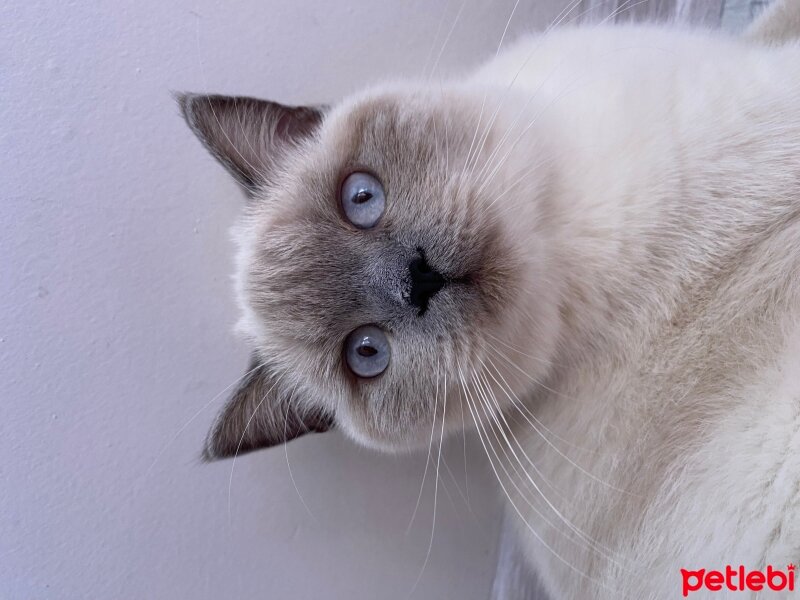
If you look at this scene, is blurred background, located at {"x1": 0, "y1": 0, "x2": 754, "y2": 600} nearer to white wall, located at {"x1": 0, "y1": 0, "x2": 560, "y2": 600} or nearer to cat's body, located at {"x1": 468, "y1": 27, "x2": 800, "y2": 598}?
white wall, located at {"x1": 0, "y1": 0, "x2": 560, "y2": 600}

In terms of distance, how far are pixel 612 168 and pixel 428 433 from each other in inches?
20.5

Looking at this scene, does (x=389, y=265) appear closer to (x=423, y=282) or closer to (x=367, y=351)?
(x=423, y=282)

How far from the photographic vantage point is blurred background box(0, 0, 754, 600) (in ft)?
3.27

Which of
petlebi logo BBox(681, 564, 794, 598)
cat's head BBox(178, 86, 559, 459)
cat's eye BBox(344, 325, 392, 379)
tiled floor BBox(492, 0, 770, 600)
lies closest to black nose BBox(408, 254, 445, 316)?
cat's head BBox(178, 86, 559, 459)

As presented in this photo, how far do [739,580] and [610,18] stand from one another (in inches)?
46.8

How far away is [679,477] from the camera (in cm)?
80

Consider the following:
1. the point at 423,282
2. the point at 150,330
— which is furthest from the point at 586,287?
the point at 150,330

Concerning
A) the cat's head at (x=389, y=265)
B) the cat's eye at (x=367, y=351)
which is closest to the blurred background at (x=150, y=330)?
the cat's head at (x=389, y=265)

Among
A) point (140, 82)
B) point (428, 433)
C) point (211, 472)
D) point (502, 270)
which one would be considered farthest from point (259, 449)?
point (140, 82)

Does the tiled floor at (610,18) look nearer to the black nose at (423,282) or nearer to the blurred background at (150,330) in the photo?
the blurred background at (150,330)

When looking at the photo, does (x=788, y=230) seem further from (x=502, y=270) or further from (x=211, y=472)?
(x=211, y=472)

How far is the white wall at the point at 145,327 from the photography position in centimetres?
100

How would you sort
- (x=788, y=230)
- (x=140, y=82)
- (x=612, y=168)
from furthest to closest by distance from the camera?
(x=140, y=82), (x=612, y=168), (x=788, y=230)

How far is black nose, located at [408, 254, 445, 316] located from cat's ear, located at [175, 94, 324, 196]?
48cm
